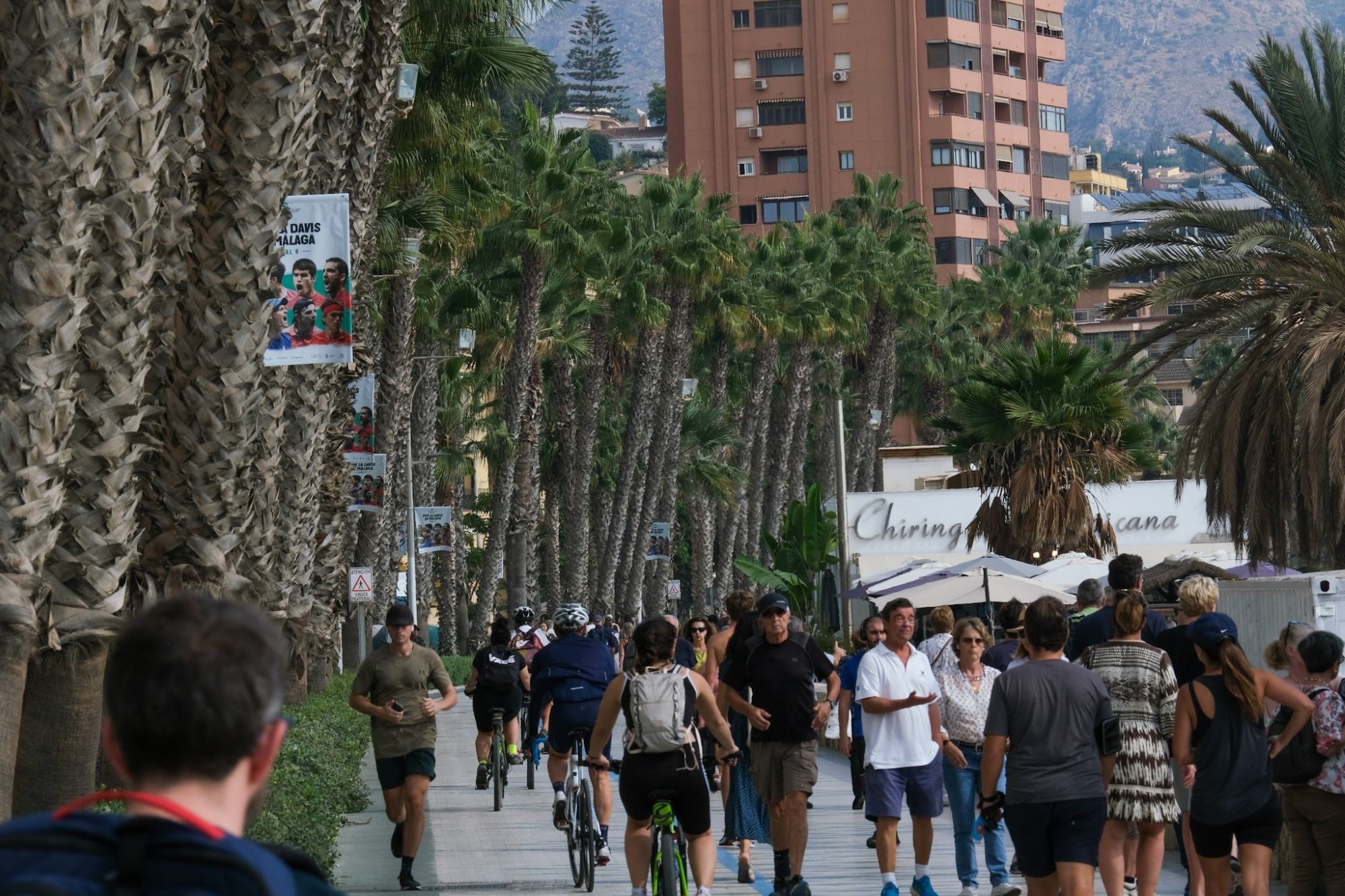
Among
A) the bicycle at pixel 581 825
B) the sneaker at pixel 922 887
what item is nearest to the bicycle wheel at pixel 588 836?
Result: the bicycle at pixel 581 825

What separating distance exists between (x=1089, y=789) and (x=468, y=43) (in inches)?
719

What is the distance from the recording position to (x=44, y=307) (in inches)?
332

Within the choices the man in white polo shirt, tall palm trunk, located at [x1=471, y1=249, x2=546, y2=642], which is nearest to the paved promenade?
the man in white polo shirt

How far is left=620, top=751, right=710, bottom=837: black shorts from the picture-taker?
32.8 feet

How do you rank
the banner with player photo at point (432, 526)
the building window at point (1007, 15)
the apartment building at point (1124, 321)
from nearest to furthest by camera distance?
the banner with player photo at point (432, 526) → the building window at point (1007, 15) → the apartment building at point (1124, 321)

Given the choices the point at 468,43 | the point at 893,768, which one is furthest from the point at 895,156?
the point at 893,768

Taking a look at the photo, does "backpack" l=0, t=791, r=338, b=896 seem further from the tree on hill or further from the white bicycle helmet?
the tree on hill

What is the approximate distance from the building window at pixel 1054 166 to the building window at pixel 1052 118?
1.52 meters

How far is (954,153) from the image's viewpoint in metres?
104

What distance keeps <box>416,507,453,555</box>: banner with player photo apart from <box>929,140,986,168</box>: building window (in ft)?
209

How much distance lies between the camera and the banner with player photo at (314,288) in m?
13.8

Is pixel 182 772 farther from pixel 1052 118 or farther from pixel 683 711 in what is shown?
pixel 1052 118

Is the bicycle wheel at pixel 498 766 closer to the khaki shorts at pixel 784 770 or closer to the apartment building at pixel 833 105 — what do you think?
the khaki shorts at pixel 784 770

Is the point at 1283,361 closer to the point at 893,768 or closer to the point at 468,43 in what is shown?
the point at 468,43
